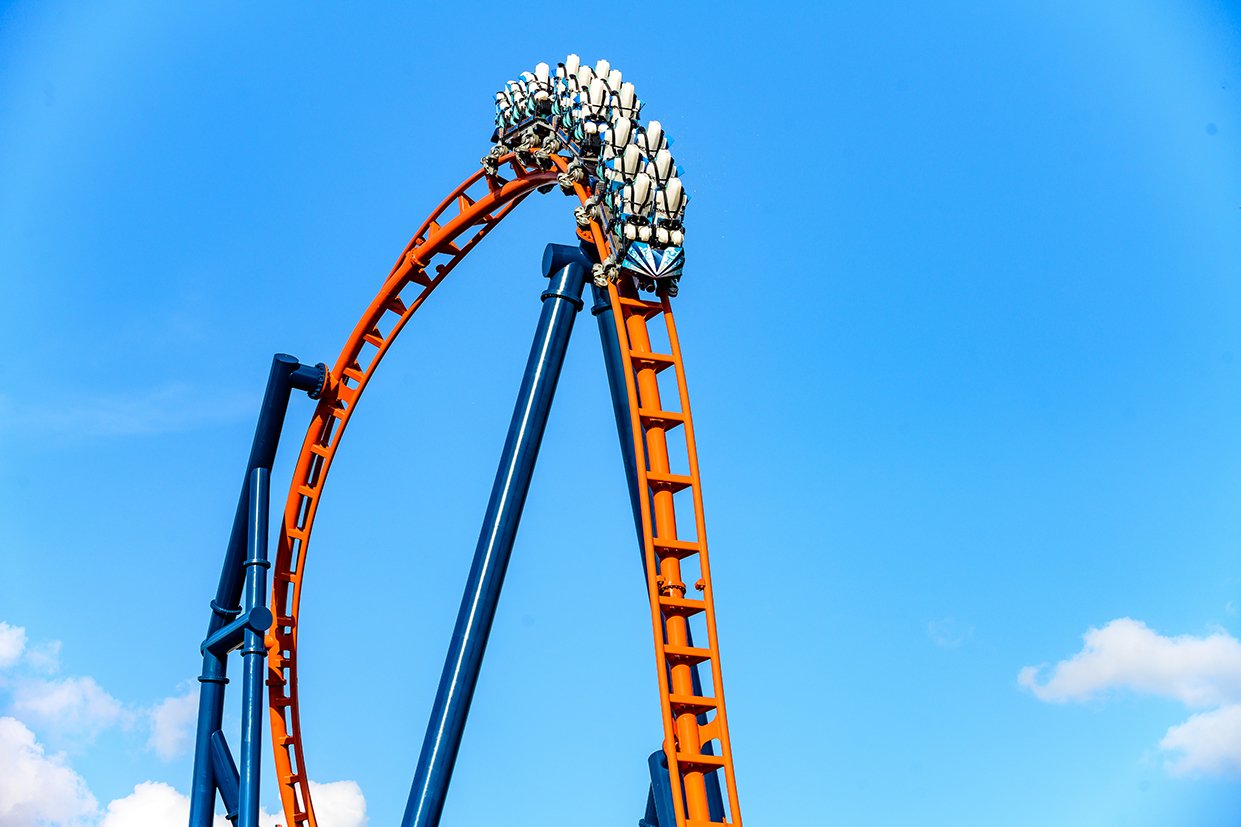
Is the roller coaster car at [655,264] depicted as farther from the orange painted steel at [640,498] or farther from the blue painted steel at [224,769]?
the blue painted steel at [224,769]

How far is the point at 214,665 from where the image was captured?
1503 centimetres

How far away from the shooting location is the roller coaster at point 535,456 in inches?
435

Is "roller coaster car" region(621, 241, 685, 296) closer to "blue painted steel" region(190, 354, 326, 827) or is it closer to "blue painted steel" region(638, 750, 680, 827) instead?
"blue painted steel" region(638, 750, 680, 827)

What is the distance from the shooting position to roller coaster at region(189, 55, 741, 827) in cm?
1105

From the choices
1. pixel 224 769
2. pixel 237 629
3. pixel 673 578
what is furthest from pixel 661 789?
pixel 224 769

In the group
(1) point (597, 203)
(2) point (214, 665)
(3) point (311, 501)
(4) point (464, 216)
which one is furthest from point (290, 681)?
(1) point (597, 203)

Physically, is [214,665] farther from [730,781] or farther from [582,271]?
[730,781]

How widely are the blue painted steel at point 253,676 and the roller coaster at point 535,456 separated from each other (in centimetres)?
2

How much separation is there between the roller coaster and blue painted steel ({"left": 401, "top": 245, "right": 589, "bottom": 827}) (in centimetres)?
1

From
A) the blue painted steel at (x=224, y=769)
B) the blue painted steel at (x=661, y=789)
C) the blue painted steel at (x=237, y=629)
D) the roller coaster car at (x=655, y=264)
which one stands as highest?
the roller coaster car at (x=655, y=264)

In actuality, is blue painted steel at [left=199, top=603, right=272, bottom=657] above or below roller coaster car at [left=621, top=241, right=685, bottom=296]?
below

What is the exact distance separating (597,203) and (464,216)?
2.84 meters

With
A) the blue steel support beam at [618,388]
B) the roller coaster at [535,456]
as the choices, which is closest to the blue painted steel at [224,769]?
the roller coaster at [535,456]

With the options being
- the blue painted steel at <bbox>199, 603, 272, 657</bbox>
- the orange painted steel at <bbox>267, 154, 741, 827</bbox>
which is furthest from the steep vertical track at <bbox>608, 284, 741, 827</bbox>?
the blue painted steel at <bbox>199, 603, 272, 657</bbox>
